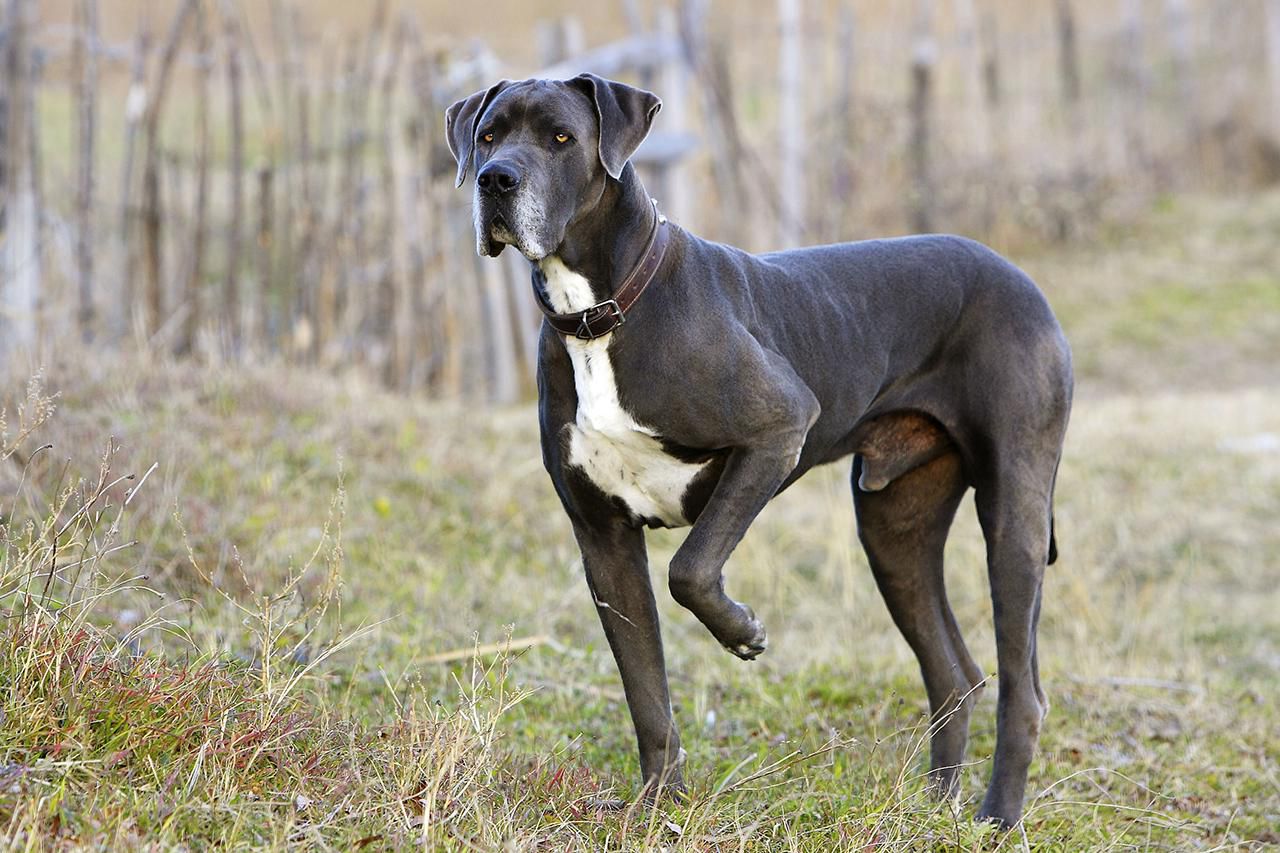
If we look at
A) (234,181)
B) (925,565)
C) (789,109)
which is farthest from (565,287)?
(789,109)

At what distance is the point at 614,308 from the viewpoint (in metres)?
3.40

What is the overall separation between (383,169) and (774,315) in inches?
216

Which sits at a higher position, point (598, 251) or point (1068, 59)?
point (1068, 59)

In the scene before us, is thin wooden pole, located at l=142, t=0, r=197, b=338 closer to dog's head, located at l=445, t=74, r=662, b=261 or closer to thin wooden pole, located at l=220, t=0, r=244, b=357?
thin wooden pole, located at l=220, t=0, r=244, b=357

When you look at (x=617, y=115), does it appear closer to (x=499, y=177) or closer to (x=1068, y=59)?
(x=499, y=177)

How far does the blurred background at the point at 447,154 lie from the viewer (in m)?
7.82

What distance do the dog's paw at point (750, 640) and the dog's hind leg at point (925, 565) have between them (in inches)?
38.2

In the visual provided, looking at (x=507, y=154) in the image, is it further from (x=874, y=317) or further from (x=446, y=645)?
(x=446, y=645)

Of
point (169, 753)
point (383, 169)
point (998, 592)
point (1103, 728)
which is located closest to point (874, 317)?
point (998, 592)

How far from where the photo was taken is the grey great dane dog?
11.1 feet

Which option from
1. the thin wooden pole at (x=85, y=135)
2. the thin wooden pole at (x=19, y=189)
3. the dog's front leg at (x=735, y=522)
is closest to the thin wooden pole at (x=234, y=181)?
the thin wooden pole at (x=85, y=135)

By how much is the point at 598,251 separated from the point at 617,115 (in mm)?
338

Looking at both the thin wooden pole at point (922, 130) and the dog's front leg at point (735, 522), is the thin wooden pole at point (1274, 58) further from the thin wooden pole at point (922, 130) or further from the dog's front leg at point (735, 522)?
the dog's front leg at point (735, 522)

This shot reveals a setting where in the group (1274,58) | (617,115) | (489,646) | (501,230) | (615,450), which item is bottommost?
(489,646)
